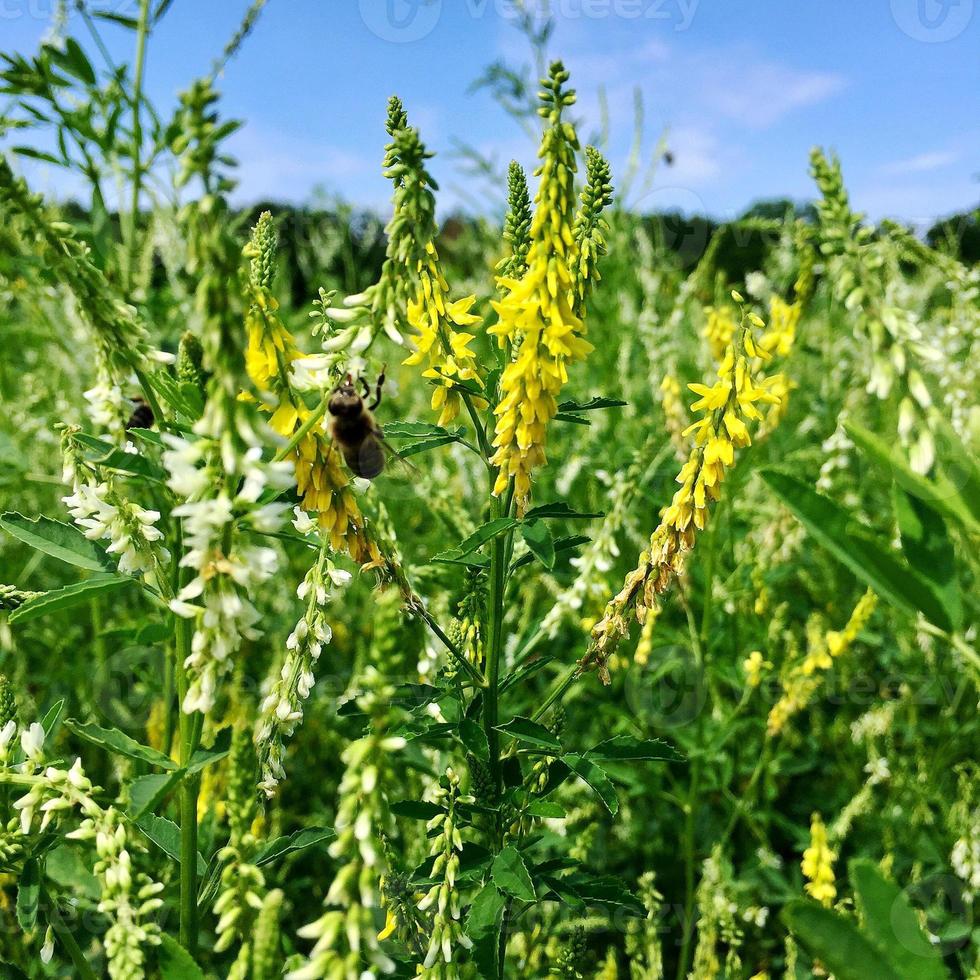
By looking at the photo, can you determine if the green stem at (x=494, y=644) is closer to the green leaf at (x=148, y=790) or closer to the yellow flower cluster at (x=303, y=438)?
the yellow flower cluster at (x=303, y=438)

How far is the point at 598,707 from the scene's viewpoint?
316cm

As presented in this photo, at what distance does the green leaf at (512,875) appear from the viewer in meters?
1.28

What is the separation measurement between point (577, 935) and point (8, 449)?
2.47 m

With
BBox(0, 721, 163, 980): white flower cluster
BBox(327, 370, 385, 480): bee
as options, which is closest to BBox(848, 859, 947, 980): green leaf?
BBox(0, 721, 163, 980): white flower cluster

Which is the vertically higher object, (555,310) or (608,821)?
(555,310)

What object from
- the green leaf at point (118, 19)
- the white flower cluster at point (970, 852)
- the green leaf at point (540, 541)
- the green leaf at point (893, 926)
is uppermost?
the green leaf at point (118, 19)

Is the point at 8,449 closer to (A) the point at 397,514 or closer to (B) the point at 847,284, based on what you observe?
(A) the point at 397,514

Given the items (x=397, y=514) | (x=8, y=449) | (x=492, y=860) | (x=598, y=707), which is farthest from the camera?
(x=397, y=514)

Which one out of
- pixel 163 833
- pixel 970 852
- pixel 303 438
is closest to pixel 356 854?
pixel 303 438

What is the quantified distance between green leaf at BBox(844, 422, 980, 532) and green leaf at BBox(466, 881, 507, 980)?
938 mm

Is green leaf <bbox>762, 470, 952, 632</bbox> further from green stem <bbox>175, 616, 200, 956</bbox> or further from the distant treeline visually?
the distant treeline

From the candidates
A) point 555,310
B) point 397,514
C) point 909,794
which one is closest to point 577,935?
point 555,310

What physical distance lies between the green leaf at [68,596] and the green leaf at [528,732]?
67 centimetres

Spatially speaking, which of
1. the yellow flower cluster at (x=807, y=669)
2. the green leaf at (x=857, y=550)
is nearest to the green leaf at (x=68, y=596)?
the green leaf at (x=857, y=550)
